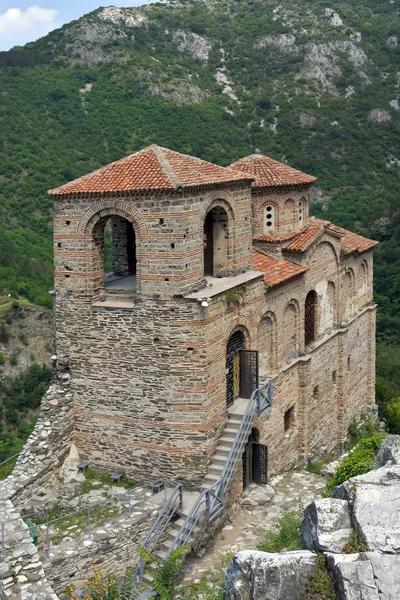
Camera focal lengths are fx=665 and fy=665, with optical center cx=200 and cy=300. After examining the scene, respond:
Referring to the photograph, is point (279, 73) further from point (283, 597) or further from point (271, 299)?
point (283, 597)

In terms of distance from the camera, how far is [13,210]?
39438 mm

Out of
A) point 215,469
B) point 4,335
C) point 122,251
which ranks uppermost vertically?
point 122,251

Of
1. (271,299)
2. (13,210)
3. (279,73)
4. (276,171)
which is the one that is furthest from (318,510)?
(279,73)

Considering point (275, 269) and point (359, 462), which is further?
point (275, 269)

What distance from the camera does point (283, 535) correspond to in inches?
502

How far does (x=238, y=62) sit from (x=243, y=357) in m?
52.1

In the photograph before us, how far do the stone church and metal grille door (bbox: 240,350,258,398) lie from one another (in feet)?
0.09

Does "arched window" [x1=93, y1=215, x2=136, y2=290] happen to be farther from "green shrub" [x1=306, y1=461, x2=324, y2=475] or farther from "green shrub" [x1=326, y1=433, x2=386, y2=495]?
"green shrub" [x1=306, y1=461, x2=324, y2=475]

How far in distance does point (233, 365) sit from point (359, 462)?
607 centimetres

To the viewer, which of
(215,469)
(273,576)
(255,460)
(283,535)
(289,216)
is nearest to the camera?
(273,576)

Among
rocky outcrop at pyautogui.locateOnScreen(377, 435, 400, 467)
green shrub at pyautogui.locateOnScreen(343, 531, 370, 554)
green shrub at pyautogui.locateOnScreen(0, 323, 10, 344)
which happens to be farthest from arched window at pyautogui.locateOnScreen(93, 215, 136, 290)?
green shrub at pyautogui.locateOnScreen(0, 323, 10, 344)

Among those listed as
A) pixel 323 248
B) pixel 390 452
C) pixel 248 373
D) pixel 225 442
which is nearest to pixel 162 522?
pixel 225 442

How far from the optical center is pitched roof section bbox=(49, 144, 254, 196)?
14.3m

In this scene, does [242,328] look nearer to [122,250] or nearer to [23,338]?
[122,250]
